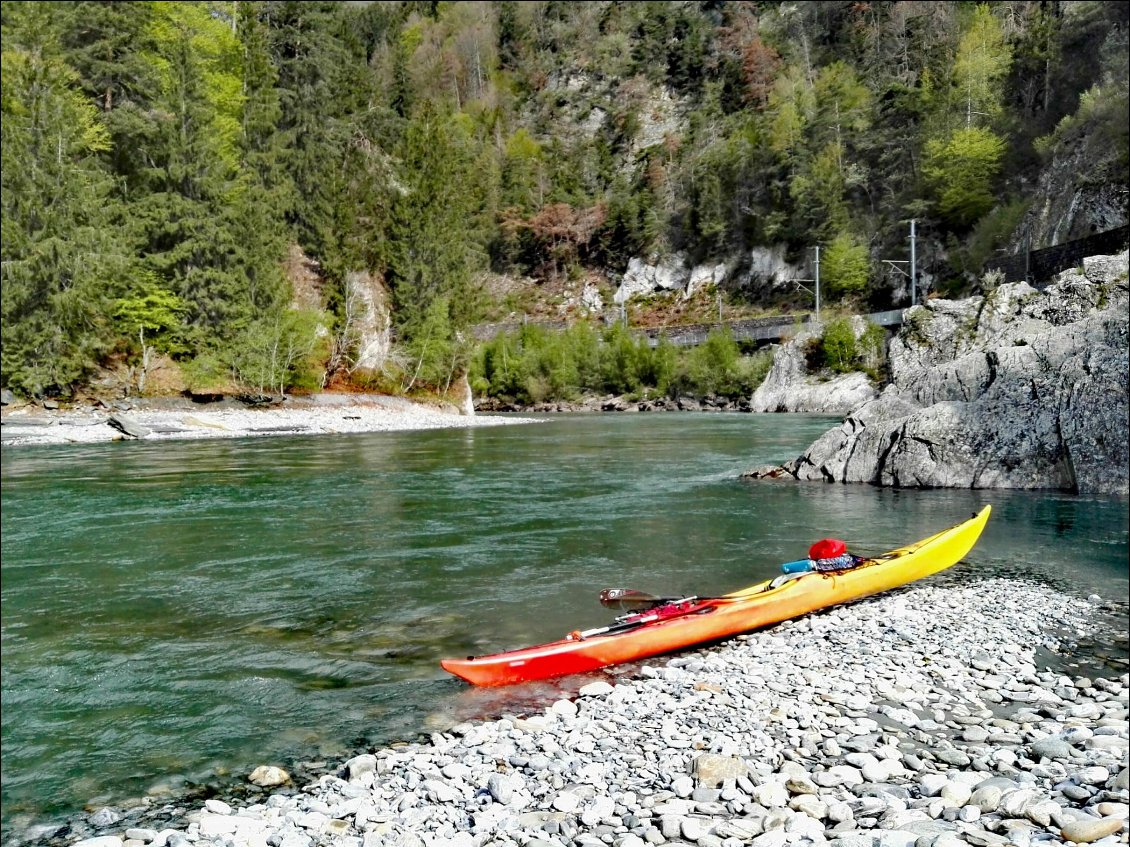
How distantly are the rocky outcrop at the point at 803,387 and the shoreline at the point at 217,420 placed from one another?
18.0m

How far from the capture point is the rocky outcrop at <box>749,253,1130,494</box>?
16.0 metres

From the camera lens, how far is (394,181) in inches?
2143

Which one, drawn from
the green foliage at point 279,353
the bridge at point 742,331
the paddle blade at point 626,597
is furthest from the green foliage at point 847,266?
the paddle blade at point 626,597

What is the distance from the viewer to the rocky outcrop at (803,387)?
4731 centimetres

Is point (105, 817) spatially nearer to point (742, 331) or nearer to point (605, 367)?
point (605, 367)

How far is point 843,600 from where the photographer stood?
362 inches

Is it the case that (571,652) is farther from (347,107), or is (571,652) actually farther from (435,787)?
(347,107)

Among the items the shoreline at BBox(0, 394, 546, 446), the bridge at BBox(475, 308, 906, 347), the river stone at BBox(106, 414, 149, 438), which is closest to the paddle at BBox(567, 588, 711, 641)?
the shoreline at BBox(0, 394, 546, 446)

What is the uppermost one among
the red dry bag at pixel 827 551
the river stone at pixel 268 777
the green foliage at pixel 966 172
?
the green foliage at pixel 966 172

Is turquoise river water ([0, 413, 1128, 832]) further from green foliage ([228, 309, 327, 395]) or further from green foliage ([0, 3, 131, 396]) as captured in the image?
green foliage ([228, 309, 327, 395])

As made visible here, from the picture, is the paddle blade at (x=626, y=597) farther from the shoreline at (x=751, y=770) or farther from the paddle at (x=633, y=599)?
the shoreline at (x=751, y=770)

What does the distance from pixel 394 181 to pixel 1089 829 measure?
56014 millimetres

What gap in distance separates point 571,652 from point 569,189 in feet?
317

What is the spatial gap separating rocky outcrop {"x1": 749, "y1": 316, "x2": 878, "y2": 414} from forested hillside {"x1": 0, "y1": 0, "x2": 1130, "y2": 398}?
11.5 meters
